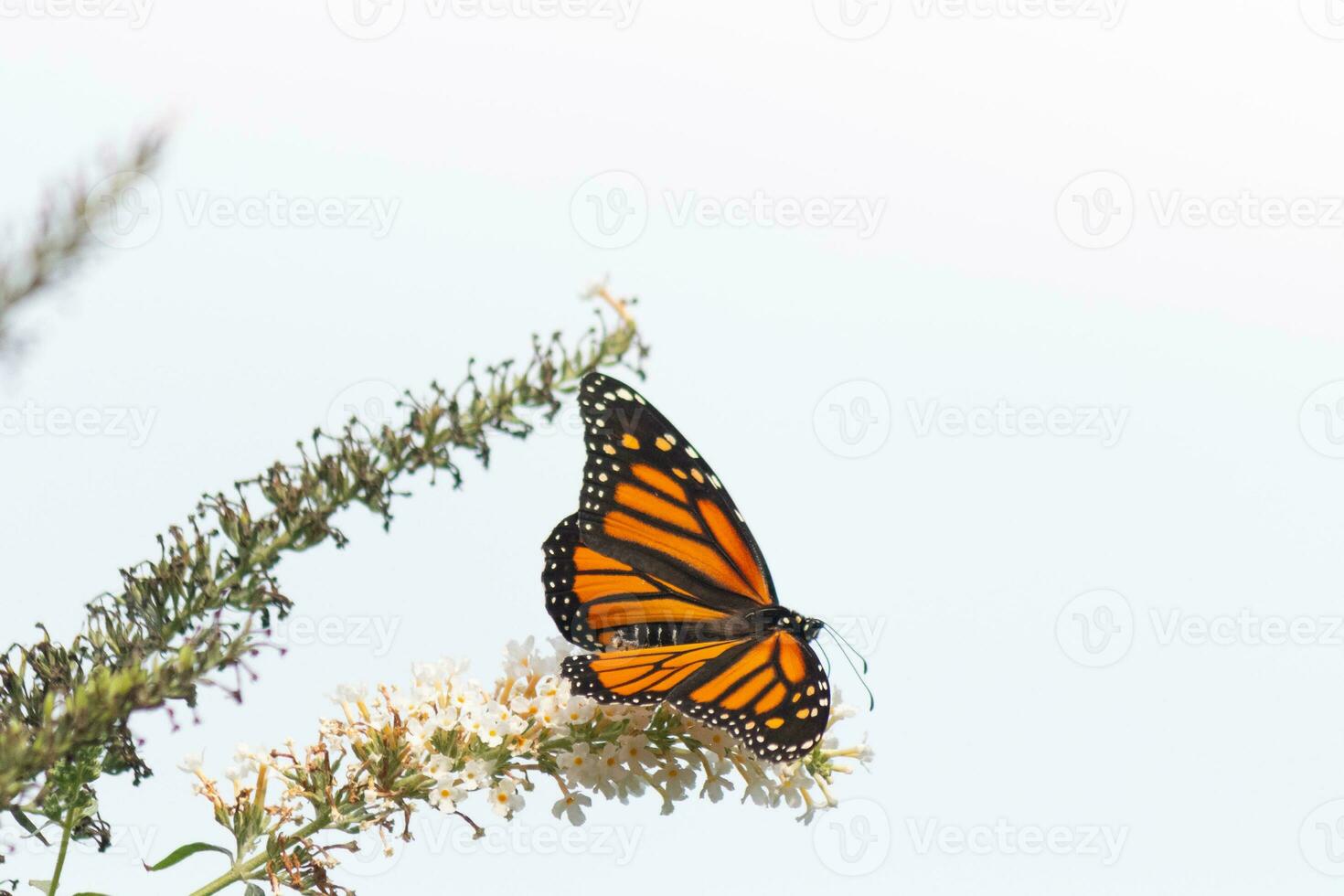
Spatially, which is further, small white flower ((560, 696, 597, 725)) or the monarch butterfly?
the monarch butterfly

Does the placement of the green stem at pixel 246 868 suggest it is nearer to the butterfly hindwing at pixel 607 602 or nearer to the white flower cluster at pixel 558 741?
the white flower cluster at pixel 558 741

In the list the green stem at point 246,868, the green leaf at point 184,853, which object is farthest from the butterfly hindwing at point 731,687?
the green leaf at point 184,853

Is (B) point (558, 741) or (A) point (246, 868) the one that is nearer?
(A) point (246, 868)

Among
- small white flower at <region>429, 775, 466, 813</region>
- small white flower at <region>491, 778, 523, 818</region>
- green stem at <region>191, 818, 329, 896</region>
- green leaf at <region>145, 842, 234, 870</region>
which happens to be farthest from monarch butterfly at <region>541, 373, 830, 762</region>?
green leaf at <region>145, 842, 234, 870</region>

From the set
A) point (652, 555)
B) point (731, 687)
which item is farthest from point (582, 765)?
point (652, 555)

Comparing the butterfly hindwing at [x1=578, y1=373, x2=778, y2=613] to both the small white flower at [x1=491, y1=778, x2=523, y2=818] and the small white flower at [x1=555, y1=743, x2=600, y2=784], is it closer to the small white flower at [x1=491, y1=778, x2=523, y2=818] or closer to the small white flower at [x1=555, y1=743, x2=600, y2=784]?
the small white flower at [x1=555, y1=743, x2=600, y2=784]

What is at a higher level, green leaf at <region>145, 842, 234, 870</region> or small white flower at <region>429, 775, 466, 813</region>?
small white flower at <region>429, 775, 466, 813</region>

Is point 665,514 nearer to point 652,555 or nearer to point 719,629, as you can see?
point 652,555

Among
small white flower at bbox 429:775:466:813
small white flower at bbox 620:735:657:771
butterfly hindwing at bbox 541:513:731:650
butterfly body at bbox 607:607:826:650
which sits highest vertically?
butterfly hindwing at bbox 541:513:731:650
